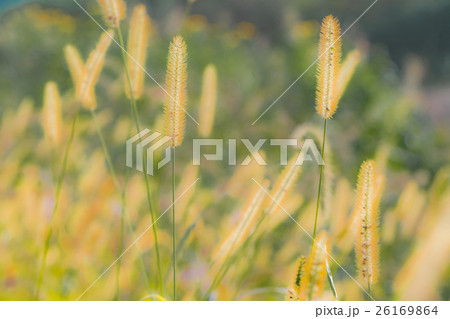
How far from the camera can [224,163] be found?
1810 millimetres

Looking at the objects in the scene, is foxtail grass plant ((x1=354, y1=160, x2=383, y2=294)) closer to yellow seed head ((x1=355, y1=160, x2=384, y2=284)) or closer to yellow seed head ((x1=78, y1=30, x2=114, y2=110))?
yellow seed head ((x1=355, y1=160, x2=384, y2=284))

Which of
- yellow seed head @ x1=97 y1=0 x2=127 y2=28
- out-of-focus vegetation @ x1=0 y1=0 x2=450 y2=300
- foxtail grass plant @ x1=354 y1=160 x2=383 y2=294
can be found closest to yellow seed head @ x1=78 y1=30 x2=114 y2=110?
yellow seed head @ x1=97 y1=0 x2=127 y2=28

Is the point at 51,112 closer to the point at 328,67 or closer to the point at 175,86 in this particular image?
the point at 175,86

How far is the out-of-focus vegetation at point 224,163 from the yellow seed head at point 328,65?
23 centimetres

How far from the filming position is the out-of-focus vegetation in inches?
35.8

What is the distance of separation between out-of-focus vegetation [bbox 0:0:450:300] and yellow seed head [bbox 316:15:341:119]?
0.76ft

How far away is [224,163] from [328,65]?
51.8 inches

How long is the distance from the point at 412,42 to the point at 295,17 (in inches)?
21.6

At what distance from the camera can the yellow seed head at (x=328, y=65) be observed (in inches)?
19.8

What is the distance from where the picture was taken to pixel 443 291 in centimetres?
102

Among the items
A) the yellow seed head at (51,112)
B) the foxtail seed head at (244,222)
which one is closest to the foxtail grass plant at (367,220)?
the foxtail seed head at (244,222)

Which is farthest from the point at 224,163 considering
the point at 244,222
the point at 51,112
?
the point at 244,222
